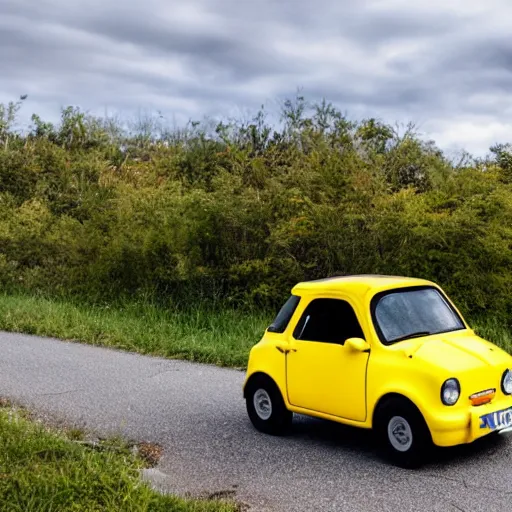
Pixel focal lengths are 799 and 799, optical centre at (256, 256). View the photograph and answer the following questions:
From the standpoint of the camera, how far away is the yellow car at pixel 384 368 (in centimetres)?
570

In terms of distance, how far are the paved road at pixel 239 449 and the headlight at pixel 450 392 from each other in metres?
0.51

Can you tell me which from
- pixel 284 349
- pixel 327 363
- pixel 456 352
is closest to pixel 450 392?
pixel 456 352

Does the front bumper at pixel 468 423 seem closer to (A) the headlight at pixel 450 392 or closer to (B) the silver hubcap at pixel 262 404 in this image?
(A) the headlight at pixel 450 392

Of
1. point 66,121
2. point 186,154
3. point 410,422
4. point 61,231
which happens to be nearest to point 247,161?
point 61,231

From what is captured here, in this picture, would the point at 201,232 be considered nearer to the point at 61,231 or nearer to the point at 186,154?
the point at 61,231

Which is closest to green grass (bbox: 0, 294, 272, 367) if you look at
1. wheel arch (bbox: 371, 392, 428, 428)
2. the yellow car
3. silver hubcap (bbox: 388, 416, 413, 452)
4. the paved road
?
the paved road

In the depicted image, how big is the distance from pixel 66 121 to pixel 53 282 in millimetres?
13097

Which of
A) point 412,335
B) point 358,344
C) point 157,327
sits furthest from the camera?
point 157,327

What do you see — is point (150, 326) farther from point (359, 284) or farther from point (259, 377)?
point (359, 284)

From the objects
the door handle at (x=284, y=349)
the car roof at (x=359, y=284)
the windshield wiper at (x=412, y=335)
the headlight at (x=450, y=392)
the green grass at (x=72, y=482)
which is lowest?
the green grass at (x=72, y=482)

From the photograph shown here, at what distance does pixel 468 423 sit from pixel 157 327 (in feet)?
24.0

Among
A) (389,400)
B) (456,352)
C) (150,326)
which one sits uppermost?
(456,352)

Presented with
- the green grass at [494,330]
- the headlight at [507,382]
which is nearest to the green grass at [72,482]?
the headlight at [507,382]

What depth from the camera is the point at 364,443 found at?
257 inches
